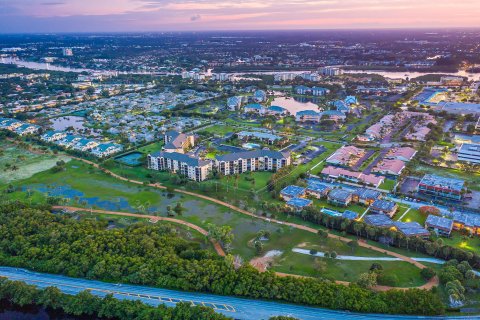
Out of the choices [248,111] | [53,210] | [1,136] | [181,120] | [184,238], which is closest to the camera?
[184,238]

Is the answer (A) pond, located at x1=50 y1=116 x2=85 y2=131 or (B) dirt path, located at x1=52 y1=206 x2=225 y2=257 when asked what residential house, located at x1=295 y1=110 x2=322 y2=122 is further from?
(B) dirt path, located at x1=52 y1=206 x2=225 y2=257

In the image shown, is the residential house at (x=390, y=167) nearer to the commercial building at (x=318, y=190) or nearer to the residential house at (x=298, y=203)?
the commercial building at (x=318, y=190)

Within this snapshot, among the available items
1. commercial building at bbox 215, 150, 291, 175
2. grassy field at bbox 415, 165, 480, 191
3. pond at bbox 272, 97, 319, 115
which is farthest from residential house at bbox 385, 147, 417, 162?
pond at bbox 272, 97, 319, 115

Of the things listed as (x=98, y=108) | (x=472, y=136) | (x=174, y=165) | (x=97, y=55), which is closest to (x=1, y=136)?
(x=98, y=108)

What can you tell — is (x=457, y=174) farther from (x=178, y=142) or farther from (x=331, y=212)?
(x=178, y=142)

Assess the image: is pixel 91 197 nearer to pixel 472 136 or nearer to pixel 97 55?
pixel 472 136

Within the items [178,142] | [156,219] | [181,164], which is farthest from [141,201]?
[178,142]

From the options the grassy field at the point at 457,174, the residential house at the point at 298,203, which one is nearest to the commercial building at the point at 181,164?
the residential house at the point at 298,203
